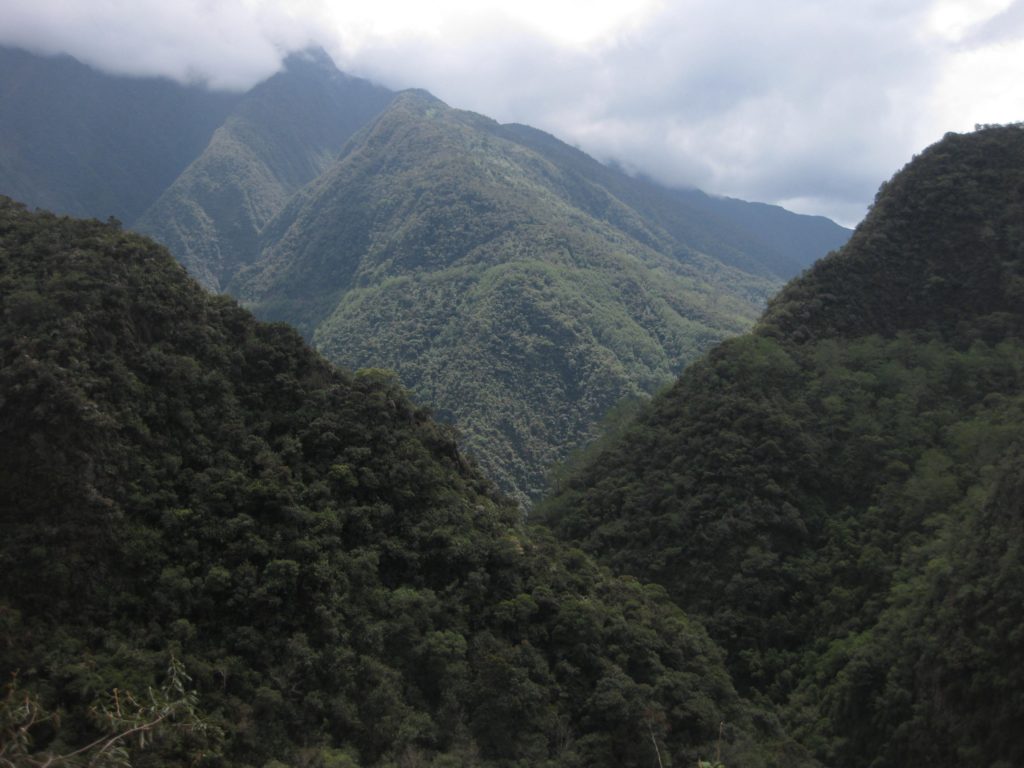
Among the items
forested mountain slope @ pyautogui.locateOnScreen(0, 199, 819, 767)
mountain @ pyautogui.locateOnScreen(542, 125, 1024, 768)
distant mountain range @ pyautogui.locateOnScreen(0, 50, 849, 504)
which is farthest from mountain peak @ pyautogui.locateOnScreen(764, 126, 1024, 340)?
distant mountain range @ pyautogui.locateOnScreen(0, 50, 849, 504)

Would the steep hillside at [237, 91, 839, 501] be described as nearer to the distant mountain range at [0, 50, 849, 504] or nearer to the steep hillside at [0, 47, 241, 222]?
the distant mountain range at [0, 50, 849, 504]

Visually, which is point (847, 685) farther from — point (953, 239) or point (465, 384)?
point (465, 384)

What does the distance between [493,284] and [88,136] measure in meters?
85.5

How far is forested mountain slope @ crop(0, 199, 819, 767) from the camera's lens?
20.5m

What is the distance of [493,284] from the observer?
8594 centimetres

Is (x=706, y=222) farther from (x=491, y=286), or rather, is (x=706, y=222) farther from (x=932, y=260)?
(x=932, y=260)

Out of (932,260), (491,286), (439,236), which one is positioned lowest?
(491,286)

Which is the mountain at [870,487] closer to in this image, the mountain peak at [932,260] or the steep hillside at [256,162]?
the mountain peak at [932,260]

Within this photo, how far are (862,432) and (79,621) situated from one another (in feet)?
107

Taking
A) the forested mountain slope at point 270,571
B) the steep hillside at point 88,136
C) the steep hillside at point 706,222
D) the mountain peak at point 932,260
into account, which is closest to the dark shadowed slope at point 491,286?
the steep hillside at point 706,222

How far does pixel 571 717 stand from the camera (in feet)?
82.2

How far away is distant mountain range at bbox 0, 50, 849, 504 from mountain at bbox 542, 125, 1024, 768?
22.1 meters

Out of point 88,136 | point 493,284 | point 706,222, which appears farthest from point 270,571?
point 706,222

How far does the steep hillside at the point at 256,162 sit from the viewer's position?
124812 millimetres
